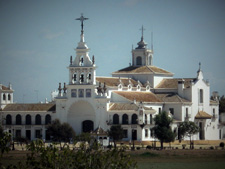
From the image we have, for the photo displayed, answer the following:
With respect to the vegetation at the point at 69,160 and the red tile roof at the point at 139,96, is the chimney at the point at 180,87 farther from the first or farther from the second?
the vegetation at the point at 69,160

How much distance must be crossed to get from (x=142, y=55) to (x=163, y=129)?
28.2 meters

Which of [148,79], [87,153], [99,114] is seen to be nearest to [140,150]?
[99,114]

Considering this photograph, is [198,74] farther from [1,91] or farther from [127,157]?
[127,157]

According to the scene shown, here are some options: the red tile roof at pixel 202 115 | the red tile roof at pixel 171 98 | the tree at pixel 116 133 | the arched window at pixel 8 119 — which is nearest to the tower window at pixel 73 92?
the arched window at pixel 8 119

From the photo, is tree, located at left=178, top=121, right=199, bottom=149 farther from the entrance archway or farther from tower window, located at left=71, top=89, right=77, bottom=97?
tower window, located at left=71, top=89, right=77, bottom=97

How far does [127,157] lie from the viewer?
67438 mm

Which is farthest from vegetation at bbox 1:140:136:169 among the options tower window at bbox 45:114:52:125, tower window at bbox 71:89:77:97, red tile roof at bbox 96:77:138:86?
tower window at bbox 45:114:52:125

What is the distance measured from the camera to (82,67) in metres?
130

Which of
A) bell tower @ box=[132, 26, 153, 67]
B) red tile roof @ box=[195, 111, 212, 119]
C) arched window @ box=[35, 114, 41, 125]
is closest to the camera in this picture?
arched window @ box=[35, 114, 41, 125]

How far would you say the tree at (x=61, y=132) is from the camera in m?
123

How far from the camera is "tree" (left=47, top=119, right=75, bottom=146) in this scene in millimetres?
123375

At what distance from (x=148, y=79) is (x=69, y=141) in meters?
23.2

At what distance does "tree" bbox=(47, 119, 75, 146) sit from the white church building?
5789 millimetres

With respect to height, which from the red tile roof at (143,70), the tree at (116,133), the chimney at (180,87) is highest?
the red tile roof at (143,70)
